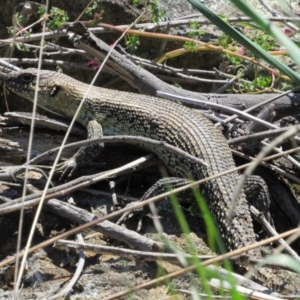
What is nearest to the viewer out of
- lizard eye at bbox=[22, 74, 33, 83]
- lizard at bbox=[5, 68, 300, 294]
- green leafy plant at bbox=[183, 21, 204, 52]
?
lizard at bbox=[5, 68, 300, 294]

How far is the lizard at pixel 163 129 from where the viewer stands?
3.98 m

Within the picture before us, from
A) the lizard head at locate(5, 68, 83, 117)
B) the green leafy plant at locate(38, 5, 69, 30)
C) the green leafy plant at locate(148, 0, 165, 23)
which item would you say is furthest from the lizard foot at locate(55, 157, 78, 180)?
the green leafy plant at locate(148, 0, 165, 23)

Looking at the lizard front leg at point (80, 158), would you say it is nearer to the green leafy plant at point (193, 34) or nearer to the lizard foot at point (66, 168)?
the lizard foot at point (66, 168)

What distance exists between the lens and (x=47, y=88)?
5.57m

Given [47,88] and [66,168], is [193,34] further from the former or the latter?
[66,168]

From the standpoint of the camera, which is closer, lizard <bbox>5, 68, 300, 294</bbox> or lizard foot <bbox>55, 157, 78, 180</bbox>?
lizard <bbox>5, 68, 300, 294</bbox>

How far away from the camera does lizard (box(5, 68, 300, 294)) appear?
3984mm

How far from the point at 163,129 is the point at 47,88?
1198mm

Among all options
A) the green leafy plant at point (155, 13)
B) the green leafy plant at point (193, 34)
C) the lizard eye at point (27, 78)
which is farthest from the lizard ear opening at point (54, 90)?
the green leafy plant at point (193, 34)

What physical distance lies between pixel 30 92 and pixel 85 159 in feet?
3.92

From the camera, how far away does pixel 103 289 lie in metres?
3.41

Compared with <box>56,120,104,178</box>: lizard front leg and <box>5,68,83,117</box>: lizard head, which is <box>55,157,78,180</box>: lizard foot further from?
<box>5,68,83,117</box>: lizard head

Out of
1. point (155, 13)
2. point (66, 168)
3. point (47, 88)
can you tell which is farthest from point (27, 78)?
point (66, 168)

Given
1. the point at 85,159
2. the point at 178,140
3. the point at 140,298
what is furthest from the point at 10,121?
the point at 140,298
